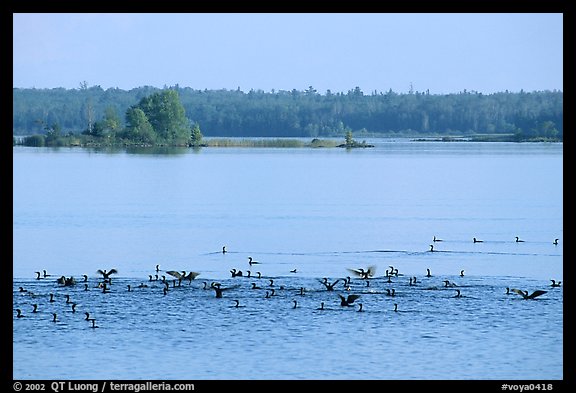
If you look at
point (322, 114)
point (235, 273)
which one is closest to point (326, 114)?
point (322, 114)

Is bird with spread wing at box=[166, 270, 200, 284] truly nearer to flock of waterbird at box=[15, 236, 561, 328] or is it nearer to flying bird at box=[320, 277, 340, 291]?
flock of waterbird at box=[15, 236, 561, 328]

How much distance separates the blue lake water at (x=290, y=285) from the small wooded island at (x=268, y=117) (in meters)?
64.1

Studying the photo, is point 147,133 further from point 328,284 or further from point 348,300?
point 348,300

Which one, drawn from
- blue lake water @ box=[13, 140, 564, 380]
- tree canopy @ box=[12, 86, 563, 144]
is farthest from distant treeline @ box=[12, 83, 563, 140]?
blue lake water @ box=[13, 140, 564, 380]

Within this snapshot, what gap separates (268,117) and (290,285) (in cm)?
12833

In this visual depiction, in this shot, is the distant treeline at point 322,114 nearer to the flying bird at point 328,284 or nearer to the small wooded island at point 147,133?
the small wooded island at point 147,133

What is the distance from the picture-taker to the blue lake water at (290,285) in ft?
50.7

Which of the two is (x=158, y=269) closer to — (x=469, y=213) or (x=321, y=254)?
(x=321, y=254)

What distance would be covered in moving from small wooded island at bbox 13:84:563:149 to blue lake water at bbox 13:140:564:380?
2524 inches

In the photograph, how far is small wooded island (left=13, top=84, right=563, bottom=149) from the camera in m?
111

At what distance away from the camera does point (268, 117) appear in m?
148
